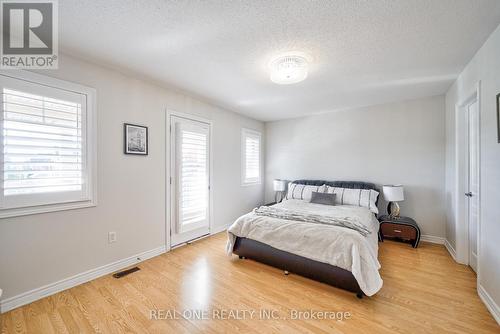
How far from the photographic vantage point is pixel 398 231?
3.30 metres

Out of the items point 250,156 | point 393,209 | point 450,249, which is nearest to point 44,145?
point 250,156

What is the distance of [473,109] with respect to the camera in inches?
99.2

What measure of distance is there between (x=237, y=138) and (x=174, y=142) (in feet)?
5.15

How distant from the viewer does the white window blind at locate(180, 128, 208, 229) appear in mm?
3305

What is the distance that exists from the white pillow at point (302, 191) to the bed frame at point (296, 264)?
1.75 meters

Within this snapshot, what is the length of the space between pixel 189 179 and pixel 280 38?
7.95ft

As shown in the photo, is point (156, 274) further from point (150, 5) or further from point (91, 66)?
point (150, 5)

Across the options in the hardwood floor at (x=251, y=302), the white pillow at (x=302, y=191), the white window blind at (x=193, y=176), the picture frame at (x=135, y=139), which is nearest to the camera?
the hardwood floor at (x=251, y=302)

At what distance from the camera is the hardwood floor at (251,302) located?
1655mm

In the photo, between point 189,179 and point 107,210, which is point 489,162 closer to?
point 189,179

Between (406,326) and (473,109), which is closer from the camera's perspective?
(406,326)

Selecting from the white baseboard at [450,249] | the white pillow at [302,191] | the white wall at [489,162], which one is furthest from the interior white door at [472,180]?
the white pillow at [302,191]

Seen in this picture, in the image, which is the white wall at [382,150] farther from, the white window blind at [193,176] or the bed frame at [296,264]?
the bed frame at [296,264]

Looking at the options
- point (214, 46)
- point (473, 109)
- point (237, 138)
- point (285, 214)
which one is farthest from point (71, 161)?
point (473, 109)
